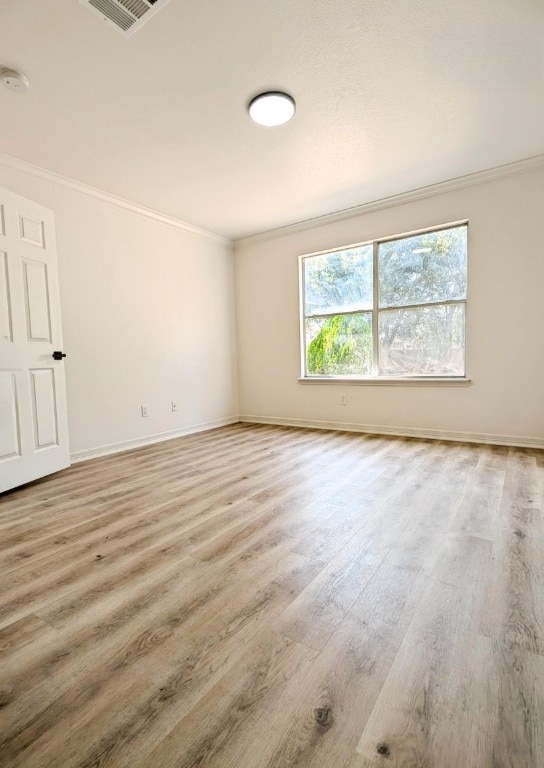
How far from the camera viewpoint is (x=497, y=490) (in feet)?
7.39

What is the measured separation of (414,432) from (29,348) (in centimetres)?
370

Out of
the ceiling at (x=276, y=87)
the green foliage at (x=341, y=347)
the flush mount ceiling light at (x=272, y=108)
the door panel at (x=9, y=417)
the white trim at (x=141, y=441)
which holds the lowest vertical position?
the white trim at (x=141, y=441)

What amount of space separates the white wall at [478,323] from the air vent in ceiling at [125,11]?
2907 mm

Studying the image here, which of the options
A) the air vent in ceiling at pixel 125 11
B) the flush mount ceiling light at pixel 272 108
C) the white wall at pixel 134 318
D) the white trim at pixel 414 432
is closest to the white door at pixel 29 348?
the white wall at pixel 134 318

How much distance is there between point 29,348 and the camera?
8.64 feet

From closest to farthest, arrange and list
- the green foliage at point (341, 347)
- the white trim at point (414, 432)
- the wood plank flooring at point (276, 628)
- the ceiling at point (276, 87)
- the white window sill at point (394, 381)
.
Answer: the wood plank flooring at point (276, 628)
the ceiling at point (276, 87)
the white trim at point (414, 432)
the white window sill at point (394, 381)
the green foliage at point (341, 347)

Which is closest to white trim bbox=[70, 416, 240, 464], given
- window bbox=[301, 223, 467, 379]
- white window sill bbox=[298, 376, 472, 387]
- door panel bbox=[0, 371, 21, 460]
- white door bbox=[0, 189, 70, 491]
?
white door bbox=[0, 189, 70, 491]

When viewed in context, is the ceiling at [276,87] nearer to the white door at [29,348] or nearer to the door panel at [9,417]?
the white door at [29,348]

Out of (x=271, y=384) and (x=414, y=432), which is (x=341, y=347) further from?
(x=414, y=432)

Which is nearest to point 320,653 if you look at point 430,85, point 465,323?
point 430,85

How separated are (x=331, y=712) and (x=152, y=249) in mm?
4168

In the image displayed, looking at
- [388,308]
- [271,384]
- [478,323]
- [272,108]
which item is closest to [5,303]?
[272,108]

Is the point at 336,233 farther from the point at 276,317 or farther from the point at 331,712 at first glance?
the point at 331,712

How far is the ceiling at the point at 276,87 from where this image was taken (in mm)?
1750
